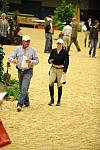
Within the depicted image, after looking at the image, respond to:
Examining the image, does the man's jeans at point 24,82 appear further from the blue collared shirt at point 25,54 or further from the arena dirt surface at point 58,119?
the arena dirt surface at point 58,119

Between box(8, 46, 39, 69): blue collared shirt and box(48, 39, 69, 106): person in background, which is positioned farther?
box(48, 39, 69, 106): person in background

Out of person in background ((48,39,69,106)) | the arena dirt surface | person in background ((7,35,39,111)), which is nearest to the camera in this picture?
the arena dirt surface

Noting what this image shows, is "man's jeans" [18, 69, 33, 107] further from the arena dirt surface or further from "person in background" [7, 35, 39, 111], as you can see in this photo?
the arena dirt surface

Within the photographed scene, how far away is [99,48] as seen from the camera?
32.5 meters

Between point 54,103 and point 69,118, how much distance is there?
189 centimetres

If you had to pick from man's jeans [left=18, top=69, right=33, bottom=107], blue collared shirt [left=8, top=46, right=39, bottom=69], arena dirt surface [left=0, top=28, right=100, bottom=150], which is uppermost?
blue collared shirt [left=8, top=46, right=39, bottom=69]

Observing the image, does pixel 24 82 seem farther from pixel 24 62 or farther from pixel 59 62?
pixel 59 62

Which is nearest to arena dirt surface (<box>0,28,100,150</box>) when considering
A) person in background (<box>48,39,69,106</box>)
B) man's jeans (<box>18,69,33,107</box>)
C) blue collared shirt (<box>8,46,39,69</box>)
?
man's jeans (<box>18,69,33,107</box>)

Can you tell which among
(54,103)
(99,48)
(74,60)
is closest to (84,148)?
(54,103)

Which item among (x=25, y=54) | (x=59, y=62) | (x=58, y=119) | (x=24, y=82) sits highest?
(x=25, y=54)

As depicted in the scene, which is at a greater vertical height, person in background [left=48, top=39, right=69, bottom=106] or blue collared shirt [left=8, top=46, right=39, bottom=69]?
blue collared shirt [left=8, top=46, right=39, bottom=69]

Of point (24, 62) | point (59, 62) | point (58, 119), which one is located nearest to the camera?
point (58, 119)

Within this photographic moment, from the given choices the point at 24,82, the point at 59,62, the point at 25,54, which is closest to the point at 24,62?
the point at 25,54

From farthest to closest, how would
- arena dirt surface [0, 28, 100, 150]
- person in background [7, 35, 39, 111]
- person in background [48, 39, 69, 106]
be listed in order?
person in background [48, 39, 69, 106], person in background [7, 35, 39, 111], arena dirt surface [0, 28, 100, 150]
